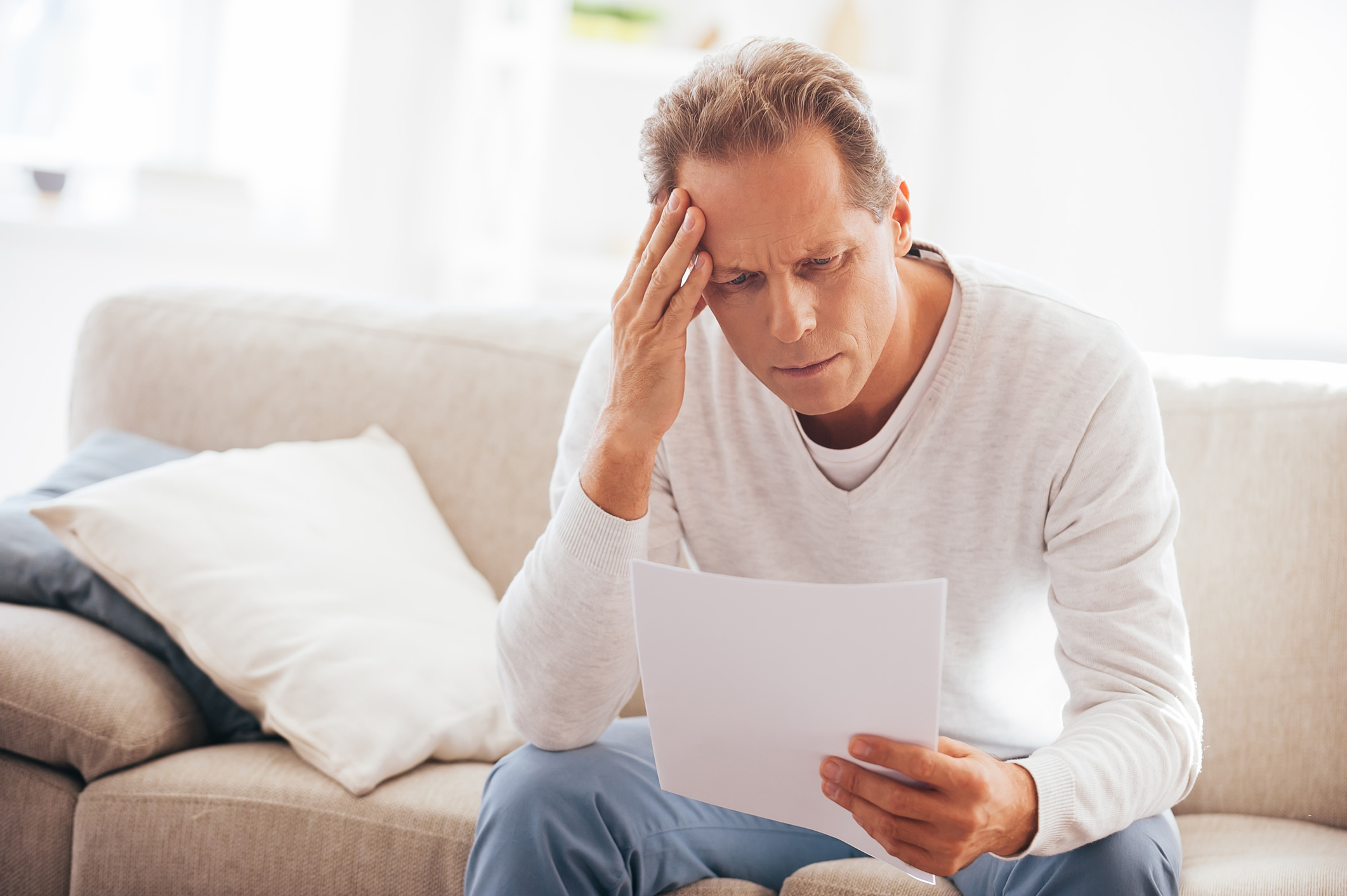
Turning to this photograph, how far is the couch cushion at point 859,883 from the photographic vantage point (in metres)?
1.09

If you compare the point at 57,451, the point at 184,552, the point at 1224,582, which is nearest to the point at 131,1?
the point at 57,451

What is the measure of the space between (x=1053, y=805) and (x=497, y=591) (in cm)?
100

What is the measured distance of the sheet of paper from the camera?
2.79 ft

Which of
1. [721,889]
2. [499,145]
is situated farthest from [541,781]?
[499,145]

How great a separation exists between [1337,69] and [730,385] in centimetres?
188

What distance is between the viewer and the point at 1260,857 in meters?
1.21

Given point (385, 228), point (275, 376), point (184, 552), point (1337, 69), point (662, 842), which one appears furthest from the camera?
point (385, 228)

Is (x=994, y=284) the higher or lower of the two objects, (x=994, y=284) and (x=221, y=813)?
the higher

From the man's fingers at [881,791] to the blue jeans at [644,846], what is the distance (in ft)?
0.58

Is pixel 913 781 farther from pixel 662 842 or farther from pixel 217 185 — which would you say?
pixel 217 185

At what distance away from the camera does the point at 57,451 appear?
3105 mm

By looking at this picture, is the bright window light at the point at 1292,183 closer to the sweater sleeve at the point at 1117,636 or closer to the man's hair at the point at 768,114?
the sweater sleeve at the point at 1117,636

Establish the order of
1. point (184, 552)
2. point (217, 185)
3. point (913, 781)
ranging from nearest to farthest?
1. point (913, 781)
2. point (184, 552)
3. point (217, 185)

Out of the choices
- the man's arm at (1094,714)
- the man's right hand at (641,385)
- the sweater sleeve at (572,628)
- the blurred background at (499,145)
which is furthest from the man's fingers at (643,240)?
the blurred background at (499,145)
